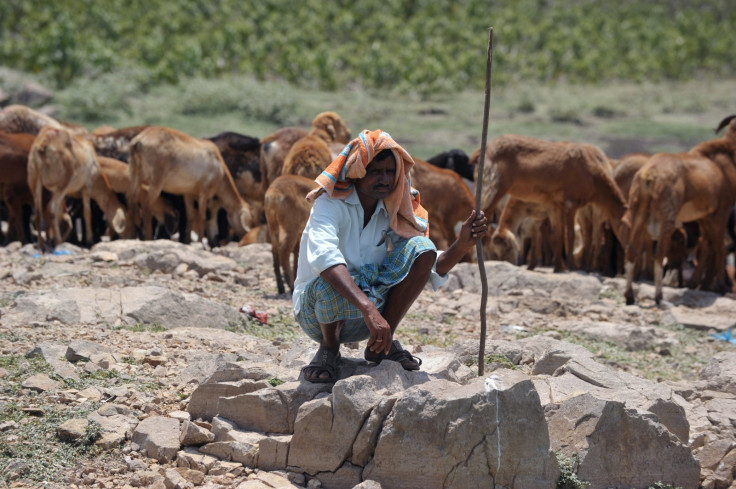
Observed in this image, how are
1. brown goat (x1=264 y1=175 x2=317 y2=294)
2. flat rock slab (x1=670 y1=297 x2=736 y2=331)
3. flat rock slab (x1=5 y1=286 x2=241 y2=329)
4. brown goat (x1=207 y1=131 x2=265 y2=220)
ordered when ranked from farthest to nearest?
brown goat (x1=207 y1=131 x2=265 y2=220)
flat rock slab (x1=670 y1=297 x2=736 y2=331)
brown goat (x1=264 y1=175 x2=317 y2=294)
flat rock slab (x1=5 y1=286 x2=241 y2=329)

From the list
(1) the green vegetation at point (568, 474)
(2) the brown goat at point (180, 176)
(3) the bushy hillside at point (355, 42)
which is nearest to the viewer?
(1) the green vegetation at point (568, 474)

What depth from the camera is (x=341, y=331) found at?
17.4 feet

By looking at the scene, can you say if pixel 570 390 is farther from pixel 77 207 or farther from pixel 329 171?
pixel 77 207

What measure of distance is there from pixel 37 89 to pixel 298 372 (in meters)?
28.3

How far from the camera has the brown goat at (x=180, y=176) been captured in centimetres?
1341

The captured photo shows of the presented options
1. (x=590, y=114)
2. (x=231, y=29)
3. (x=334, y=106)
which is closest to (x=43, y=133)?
(x=334, y=106)

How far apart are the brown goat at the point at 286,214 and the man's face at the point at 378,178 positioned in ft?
15.5

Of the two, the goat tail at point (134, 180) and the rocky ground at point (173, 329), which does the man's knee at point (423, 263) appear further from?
the goat tail at point (134, 180)

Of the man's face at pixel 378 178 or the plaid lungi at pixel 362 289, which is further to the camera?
the man's face at pixel 378 178

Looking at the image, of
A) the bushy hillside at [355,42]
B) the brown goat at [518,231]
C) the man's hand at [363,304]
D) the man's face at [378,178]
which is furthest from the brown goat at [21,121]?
the bushy hillside at [355,42]

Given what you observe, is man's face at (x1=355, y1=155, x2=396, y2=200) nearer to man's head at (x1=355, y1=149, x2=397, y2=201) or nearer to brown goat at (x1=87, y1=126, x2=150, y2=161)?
man's head at (x1=355, y1=149, x2=397, y2=201)

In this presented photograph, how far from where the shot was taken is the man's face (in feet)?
17.2

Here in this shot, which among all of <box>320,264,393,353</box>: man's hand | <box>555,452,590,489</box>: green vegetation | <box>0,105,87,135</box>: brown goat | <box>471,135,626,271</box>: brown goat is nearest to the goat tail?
<box>0,105,87,135</box>: brown goat

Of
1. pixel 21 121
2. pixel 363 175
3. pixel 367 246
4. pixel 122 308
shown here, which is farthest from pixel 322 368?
pixel 21 121
